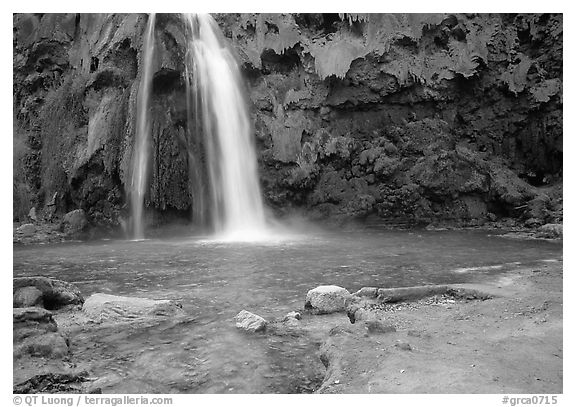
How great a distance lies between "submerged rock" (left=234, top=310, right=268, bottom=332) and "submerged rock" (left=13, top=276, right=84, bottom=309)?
90.4 inches

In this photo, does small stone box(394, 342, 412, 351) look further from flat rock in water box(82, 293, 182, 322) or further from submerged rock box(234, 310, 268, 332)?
flat rock in water box(82, 293, 182, 322)

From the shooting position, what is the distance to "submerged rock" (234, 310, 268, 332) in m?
4.54

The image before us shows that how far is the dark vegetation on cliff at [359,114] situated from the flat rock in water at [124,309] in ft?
33.3

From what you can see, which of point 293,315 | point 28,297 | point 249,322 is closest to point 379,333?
point 293,315

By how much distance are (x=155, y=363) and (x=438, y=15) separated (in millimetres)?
15999

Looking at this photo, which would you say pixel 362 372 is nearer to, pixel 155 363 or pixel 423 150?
pixel 155 363

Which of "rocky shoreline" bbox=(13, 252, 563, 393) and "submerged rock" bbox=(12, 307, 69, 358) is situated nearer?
"rocky shoreline" bbox=(13, 252, 563, 393)

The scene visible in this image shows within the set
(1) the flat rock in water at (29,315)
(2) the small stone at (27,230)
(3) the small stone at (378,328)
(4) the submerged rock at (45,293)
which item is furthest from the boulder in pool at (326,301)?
(2) the small stone at (27,230)

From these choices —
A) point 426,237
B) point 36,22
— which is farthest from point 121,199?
point 426,237

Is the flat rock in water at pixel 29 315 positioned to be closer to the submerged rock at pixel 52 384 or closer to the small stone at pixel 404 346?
the submerged rock at pixel 52 384

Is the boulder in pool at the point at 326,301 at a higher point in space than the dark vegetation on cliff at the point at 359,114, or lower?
lower

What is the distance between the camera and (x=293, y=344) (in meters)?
4.19

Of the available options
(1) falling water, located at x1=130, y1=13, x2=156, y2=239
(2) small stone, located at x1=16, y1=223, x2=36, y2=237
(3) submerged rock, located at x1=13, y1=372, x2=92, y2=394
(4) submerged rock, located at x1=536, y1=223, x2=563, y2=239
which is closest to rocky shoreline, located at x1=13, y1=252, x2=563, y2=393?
(3) submerged rock, located at x1=13, y1=372, x2=92, y2=394

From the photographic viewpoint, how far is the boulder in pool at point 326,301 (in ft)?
16.9
